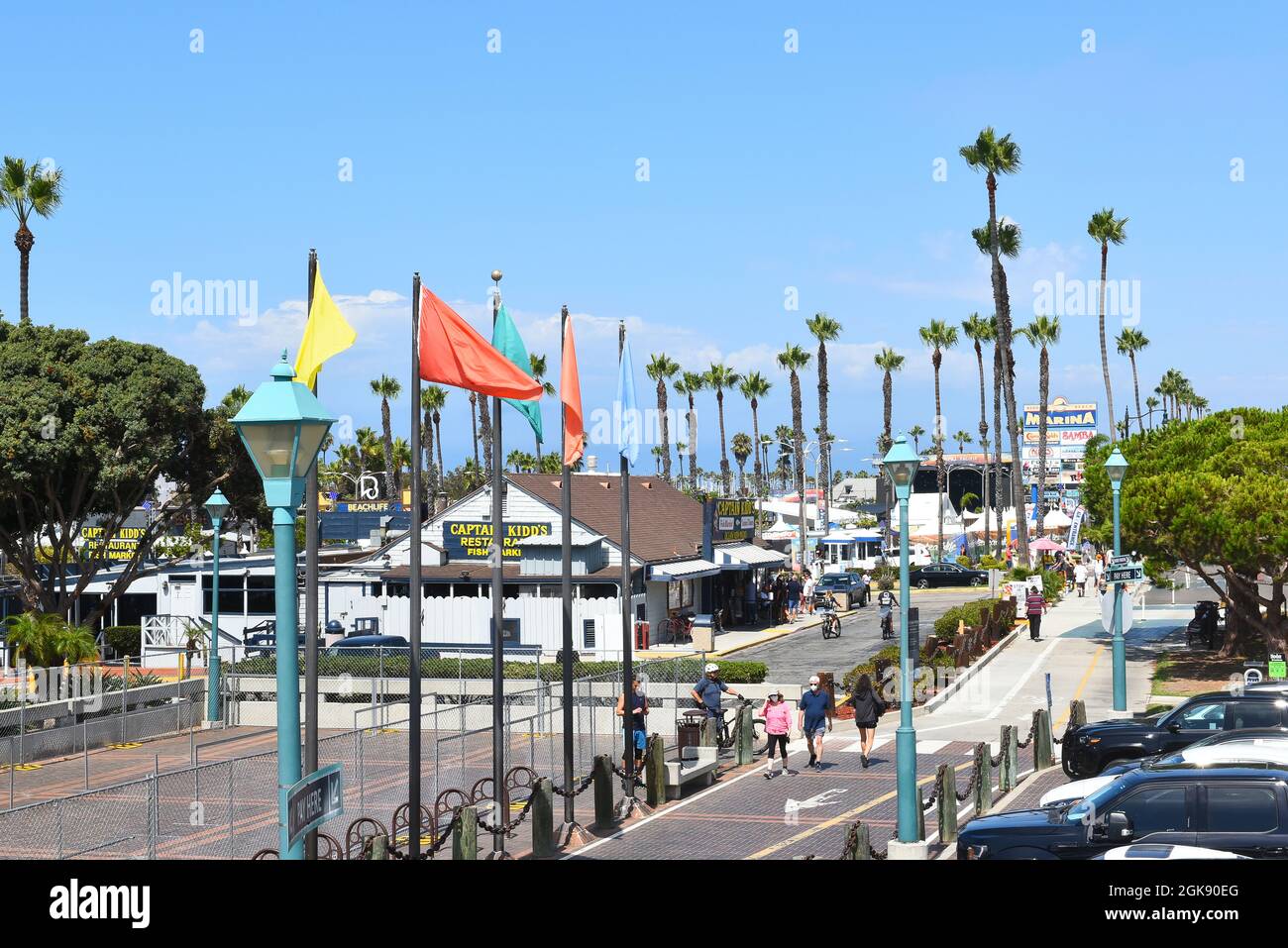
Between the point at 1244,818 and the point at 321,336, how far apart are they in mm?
10515

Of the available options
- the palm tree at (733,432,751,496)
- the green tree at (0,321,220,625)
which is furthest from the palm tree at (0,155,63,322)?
the palm tree at (733,432,751,496)

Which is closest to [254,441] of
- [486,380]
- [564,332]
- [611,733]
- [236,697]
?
[486,380]

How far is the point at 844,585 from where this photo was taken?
6162 centimetres

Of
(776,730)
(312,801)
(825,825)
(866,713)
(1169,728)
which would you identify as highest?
(312,801)

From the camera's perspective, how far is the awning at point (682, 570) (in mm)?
46250

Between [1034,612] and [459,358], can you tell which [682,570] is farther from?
[459,358]

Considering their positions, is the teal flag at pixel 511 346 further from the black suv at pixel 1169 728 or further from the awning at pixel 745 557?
the awning at pixel 745 557

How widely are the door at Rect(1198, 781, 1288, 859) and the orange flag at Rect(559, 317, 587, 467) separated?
385 inches

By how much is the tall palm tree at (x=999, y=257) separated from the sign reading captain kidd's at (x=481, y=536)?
2924 cm

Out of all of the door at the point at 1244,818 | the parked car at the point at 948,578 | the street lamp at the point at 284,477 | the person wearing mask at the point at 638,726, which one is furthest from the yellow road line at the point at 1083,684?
the parked car at the point at 948,578

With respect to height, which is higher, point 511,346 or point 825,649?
point 511,346

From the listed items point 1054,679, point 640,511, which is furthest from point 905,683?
point 640,511

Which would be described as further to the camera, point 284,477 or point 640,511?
point 640,511

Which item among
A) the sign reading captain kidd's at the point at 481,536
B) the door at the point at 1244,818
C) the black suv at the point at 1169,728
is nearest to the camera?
the door at the point at 1244,818
